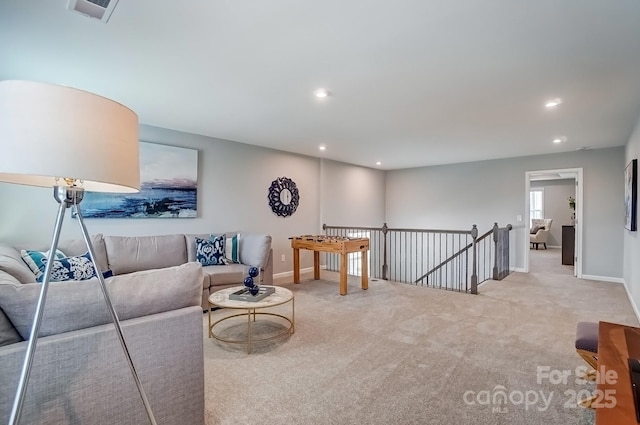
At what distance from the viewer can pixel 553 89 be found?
2.99 m

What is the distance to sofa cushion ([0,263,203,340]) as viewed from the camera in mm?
1254

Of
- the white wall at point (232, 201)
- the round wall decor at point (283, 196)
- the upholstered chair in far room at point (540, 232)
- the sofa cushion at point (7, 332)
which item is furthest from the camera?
the upholstered chair in far room at point (540, 232)

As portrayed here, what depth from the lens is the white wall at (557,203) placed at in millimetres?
10609

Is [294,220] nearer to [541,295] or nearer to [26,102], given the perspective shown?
[541,295]

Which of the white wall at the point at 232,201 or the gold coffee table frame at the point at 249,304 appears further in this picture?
the white wall at the point at 232,201

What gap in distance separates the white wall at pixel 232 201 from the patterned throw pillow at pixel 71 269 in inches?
39.9

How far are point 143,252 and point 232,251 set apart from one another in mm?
1132

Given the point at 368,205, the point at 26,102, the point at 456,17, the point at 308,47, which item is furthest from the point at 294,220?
the point at 26,102

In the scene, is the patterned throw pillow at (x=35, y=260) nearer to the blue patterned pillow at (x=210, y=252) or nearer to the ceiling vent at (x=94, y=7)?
the blue patterned pillow at (x=210, y=252)

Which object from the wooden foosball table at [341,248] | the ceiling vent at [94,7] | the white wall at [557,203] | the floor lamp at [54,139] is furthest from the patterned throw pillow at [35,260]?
the white wall at [557,203]

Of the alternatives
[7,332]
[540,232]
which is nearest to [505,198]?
[540,232]

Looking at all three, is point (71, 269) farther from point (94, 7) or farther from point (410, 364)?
point (410, 364)

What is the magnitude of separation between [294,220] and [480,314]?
3.58 metres

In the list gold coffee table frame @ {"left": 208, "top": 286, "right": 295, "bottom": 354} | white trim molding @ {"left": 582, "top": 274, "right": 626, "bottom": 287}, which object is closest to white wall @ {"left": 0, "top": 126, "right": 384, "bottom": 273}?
gold coffee table frame @ {"left": 208, "top": 286, "right": 295, "bottom": 354}
